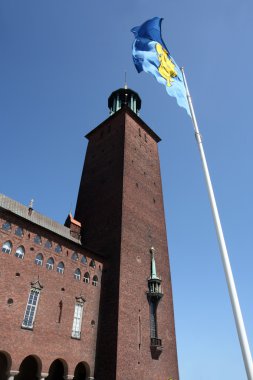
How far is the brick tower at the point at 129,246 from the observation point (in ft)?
75.2

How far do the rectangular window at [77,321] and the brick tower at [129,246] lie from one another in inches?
72.7

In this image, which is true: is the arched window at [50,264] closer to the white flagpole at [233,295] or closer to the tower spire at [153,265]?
the tower spire at [153,265]

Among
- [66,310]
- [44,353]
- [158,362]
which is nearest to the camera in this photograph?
[44,353]

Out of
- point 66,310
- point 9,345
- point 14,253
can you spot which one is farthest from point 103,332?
point 14,253

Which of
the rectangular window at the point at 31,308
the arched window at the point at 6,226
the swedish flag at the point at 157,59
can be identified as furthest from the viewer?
the arched window at the point at 6,226

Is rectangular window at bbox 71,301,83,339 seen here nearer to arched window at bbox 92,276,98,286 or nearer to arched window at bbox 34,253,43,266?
arched window at bbox 92,276,98,286

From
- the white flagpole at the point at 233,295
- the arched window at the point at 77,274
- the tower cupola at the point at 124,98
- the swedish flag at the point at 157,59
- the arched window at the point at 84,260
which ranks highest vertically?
the tower cupola at the point at 124,98

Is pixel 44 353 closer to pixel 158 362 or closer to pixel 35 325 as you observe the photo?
pixel 35 325

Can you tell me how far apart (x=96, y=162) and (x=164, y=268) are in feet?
48.3

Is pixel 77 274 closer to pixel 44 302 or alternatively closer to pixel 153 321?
pixel 44 302

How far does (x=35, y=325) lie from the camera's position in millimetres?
20172

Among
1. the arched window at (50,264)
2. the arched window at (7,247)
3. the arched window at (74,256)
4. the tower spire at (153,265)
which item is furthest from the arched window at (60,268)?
the tower spire at (153,265)

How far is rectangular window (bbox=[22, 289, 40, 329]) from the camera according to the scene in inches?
786

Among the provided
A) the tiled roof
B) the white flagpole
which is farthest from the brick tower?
the white flagpole
